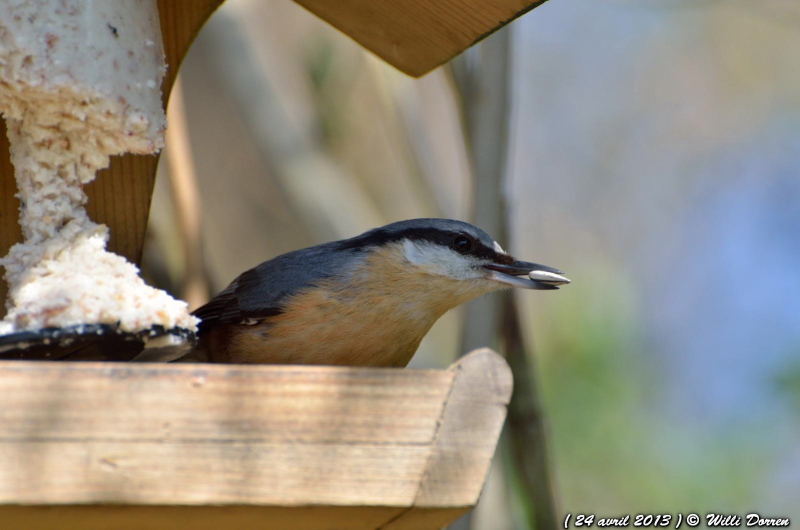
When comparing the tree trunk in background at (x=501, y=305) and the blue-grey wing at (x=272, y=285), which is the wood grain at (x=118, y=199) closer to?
the blue-grey wing at (x=272, y=285)

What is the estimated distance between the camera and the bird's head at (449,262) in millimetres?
2492

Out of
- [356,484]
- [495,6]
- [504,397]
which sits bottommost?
[356,484]

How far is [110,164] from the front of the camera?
2340mm

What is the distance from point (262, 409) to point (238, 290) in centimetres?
121

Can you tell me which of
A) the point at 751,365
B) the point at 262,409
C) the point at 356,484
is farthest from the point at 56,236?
the point at 751,365

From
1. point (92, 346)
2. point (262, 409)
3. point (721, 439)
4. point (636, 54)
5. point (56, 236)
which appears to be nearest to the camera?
point (262, 409)

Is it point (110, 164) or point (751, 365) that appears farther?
point (751, 365)

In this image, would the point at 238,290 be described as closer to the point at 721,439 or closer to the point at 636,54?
the point at 721,439

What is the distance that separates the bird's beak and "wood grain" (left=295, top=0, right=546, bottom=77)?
0.63m

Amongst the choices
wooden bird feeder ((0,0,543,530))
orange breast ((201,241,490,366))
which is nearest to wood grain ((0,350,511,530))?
wooden bird feeder ((0,0,543,530))

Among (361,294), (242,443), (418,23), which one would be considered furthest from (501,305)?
(242,443)

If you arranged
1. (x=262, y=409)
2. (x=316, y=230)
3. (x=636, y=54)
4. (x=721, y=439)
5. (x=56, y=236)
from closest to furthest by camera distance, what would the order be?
(x=262, y=409)
(x=56, y=236)
(x=316, y=230)
(x=721, y=439)
(x=636, y=54)

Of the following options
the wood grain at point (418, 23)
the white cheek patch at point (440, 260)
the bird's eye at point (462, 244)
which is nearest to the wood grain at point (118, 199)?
the wood grain at point (418, 23)

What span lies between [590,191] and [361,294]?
4.31m
